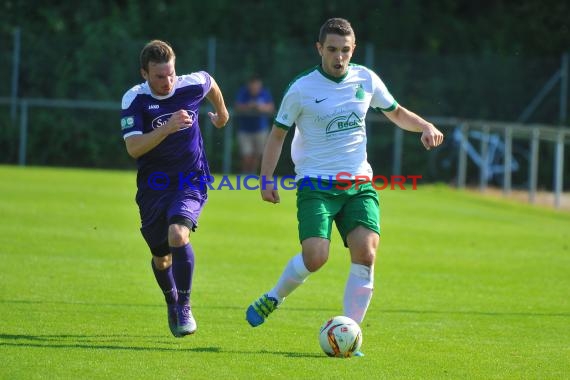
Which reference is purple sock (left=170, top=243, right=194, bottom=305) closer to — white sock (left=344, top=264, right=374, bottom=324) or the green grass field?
the green grass field

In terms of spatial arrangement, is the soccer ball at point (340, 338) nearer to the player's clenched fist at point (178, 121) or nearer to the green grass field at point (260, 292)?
the green grass field at point (260, 292)

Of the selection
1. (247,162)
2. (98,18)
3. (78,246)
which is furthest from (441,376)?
(98,18)

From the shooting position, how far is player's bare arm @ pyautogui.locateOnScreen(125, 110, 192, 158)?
7.04 m

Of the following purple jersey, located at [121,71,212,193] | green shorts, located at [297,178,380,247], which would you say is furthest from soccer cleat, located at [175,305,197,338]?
green shorts, located at [297,178,380,247]

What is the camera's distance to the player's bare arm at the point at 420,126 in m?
7.34

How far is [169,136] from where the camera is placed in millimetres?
7547

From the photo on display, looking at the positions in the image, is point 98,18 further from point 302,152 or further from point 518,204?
point 302,152

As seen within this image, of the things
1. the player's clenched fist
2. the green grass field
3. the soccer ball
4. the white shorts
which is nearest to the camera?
the green grass field

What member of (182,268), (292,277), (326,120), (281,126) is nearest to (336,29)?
(326,120)

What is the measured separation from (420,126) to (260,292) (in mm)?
2752

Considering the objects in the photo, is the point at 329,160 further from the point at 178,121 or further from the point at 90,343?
the point at 90,343

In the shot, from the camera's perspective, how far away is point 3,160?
25062 mm

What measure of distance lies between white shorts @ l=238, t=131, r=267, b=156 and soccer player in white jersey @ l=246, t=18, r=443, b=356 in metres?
17.1

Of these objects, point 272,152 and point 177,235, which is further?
point 272,152
